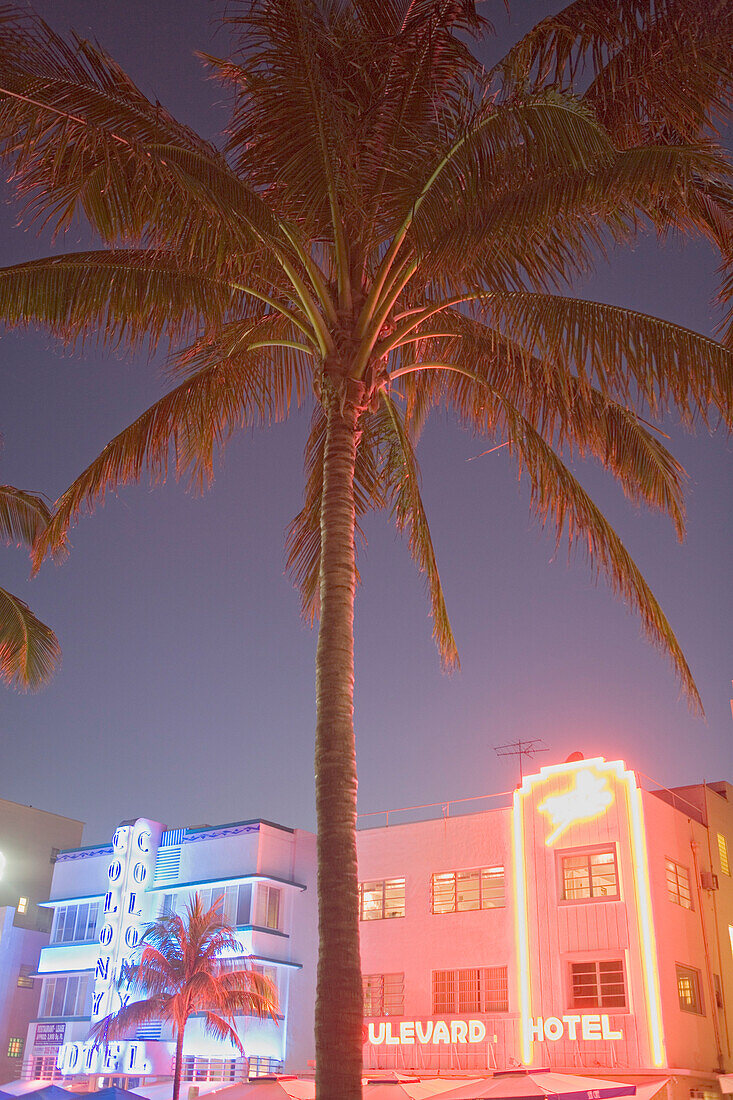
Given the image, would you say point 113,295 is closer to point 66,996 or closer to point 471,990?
point 471,990

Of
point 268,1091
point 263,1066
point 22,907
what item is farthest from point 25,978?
point 268,1091

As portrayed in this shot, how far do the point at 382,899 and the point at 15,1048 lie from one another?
2430 centimetres

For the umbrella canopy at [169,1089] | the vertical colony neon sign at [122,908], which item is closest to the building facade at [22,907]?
the vertical colony neon sign at [122,908]

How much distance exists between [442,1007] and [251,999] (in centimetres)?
600

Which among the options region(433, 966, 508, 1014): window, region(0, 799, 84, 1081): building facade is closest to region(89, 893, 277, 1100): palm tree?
region(433, 966, 508, 1014): window

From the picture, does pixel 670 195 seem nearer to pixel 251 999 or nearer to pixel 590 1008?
pixel 590 1008

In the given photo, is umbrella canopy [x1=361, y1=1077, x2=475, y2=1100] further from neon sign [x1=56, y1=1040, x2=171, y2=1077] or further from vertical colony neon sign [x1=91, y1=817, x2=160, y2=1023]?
vertical colony neon sign [x1=91, y1=817, x2=160, y2=1023]

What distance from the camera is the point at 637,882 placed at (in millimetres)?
27234

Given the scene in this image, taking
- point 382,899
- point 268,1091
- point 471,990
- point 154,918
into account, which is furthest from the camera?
point 154,918

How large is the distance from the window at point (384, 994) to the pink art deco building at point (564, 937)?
0.04 m

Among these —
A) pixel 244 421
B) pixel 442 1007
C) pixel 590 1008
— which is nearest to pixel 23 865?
pixel 442 1007

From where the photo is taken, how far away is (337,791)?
9.16m

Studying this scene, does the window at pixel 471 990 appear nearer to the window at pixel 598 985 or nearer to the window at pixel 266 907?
the window at pixel 598 985

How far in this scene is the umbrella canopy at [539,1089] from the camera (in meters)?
21.3
